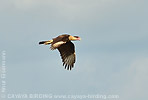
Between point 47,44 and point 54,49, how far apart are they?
8.37 feet

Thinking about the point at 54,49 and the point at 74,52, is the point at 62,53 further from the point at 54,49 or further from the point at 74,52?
the point at 54,49

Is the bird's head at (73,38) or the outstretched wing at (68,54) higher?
the bird's head at (73,38)

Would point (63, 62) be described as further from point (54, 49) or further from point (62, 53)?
point (54, 49)

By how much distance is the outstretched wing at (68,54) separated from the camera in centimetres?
4428

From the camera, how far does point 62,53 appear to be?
44.4 meters

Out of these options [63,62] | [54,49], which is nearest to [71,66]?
[63,62]

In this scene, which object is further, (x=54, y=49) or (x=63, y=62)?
(x=63, y=62)

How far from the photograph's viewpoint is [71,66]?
44312mm

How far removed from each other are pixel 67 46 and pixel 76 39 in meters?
0.63

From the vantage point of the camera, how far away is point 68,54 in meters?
44.4

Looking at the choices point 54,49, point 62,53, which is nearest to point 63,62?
point 62,53

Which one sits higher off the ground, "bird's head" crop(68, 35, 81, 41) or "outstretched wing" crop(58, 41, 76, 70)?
"bird's head" crop(68, 35, 81, 41)

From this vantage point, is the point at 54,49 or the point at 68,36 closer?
the point at 54,49

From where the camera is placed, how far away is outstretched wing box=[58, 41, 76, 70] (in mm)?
44281
